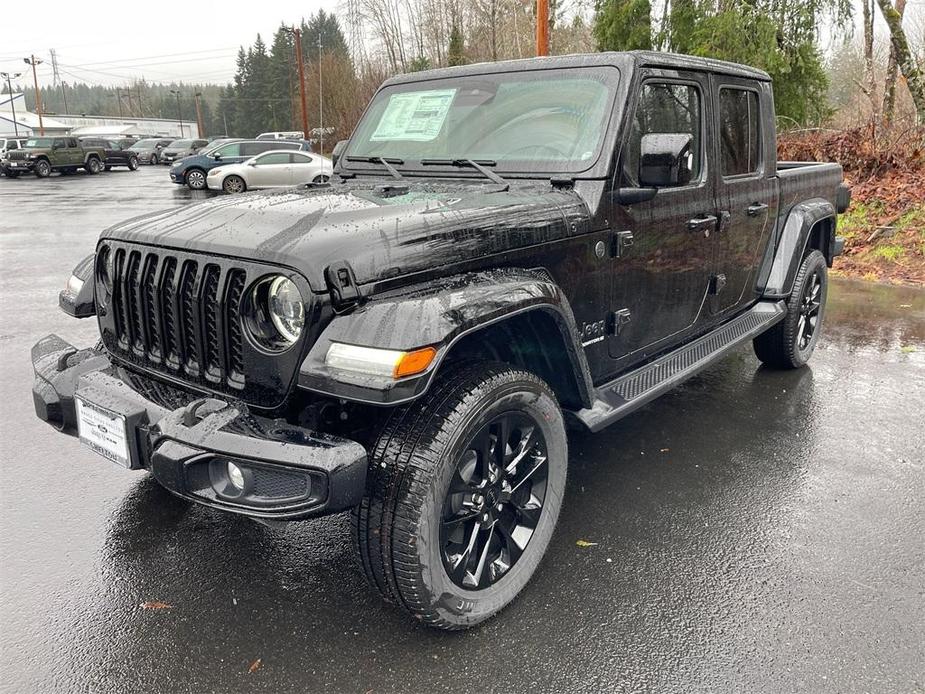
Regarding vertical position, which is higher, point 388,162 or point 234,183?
point 388,162

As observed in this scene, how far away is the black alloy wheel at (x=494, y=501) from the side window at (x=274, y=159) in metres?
19.5

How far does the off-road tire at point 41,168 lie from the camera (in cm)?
3058

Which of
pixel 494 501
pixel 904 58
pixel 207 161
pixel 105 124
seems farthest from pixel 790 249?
pixel 105 124

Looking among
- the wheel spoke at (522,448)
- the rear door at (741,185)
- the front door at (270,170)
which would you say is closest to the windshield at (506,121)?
the rear door at (741,185)

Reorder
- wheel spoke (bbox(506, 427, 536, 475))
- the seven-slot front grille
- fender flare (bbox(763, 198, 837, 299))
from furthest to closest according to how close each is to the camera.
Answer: fender flare (bbox(763, 198, 837, 299)) → wheel spoke (bbox(506, 427, 536, 475)) → the seven-slot front grille

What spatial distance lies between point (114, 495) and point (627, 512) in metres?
2.49

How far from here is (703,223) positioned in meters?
3.86

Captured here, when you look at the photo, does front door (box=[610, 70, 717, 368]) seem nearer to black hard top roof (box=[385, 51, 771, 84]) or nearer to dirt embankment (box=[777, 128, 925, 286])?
black hard top roof (box=[385, 51, 771, 84])

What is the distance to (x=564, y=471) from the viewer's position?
9.70 ft

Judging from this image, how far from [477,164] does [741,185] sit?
1.77m

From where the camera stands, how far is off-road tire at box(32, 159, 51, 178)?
30.6 meters

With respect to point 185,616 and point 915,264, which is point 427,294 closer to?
point 185,616

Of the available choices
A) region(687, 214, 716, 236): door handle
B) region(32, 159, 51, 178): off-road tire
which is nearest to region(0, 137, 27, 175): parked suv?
region(32, 159, 51, 178): off-road tire

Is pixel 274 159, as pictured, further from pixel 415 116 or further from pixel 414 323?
pixel 414 323
